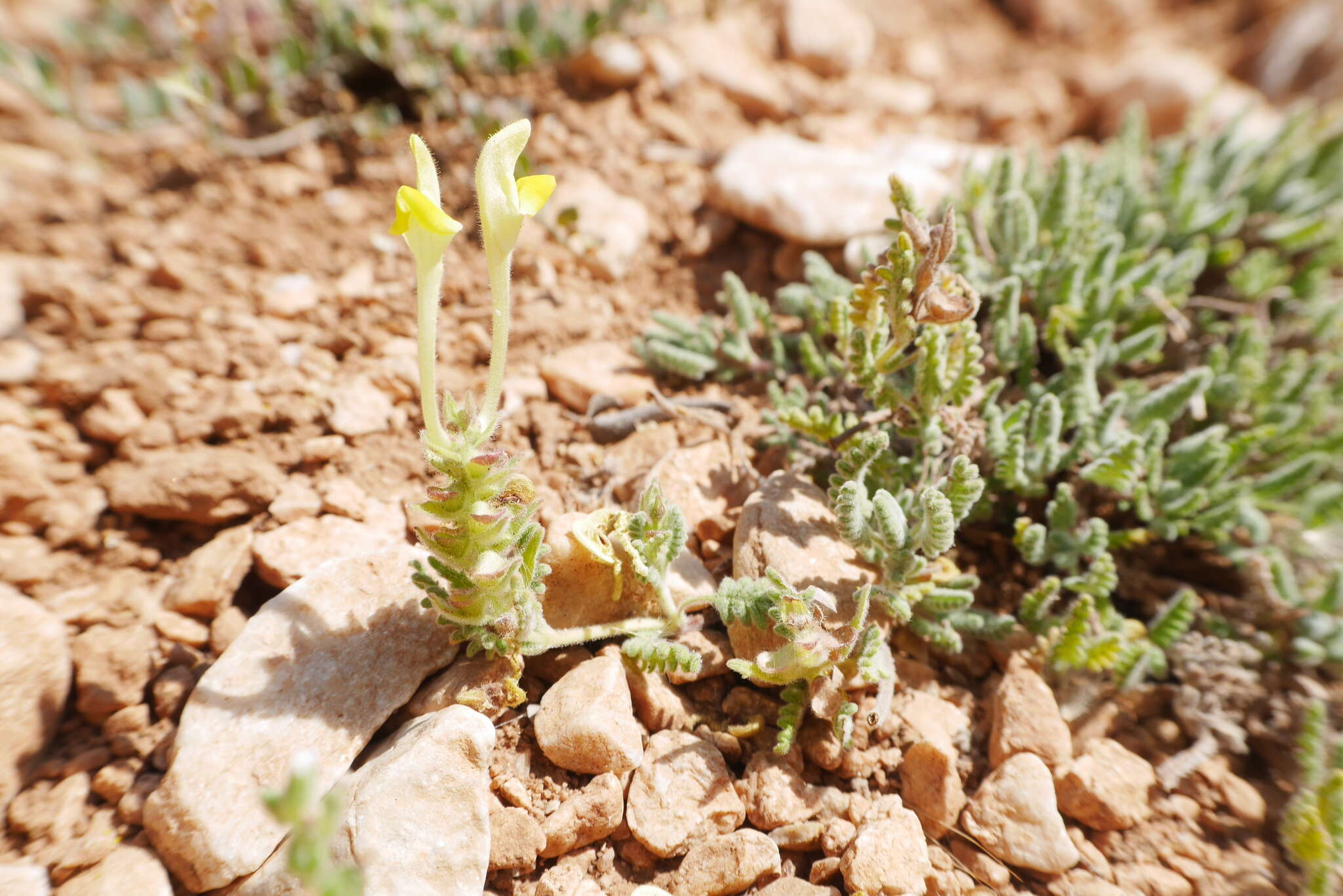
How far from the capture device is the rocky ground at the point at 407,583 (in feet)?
6.54

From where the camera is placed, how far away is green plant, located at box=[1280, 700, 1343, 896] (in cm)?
210

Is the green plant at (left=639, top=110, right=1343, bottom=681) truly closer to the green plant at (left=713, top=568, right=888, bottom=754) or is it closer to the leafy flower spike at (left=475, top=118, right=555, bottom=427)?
the green plant at (left=713, top=568, right=888, bottom=754)

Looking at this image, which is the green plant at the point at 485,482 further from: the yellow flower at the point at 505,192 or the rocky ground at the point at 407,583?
the rocky ground at the point at 407,583

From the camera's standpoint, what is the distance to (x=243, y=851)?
185 cm

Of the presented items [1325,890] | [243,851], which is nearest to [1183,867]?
[1325,890]

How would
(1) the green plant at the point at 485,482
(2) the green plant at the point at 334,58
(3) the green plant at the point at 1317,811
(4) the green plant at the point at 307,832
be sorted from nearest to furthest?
(4) the green plant at the point at 307,832, (1) the green plant at the point at 485,482, (3) the green plant at the point at 1317,811, (2) the green plant at the point at 334,58

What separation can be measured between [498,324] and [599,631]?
2.95 ft

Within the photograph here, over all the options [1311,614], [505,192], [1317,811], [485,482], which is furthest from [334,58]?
[1317,811]

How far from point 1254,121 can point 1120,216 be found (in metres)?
2.22

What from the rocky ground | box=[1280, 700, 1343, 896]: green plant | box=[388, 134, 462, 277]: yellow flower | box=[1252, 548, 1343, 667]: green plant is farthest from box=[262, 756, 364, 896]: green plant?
box=[1252, 548, 1343, 667]: green plant

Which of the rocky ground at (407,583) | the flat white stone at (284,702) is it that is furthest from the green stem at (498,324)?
the flat white stone at (284,702)

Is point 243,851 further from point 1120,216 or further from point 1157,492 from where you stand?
point 1120,216

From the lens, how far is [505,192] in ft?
6.07

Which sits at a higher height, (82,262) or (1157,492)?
(1157,492)
